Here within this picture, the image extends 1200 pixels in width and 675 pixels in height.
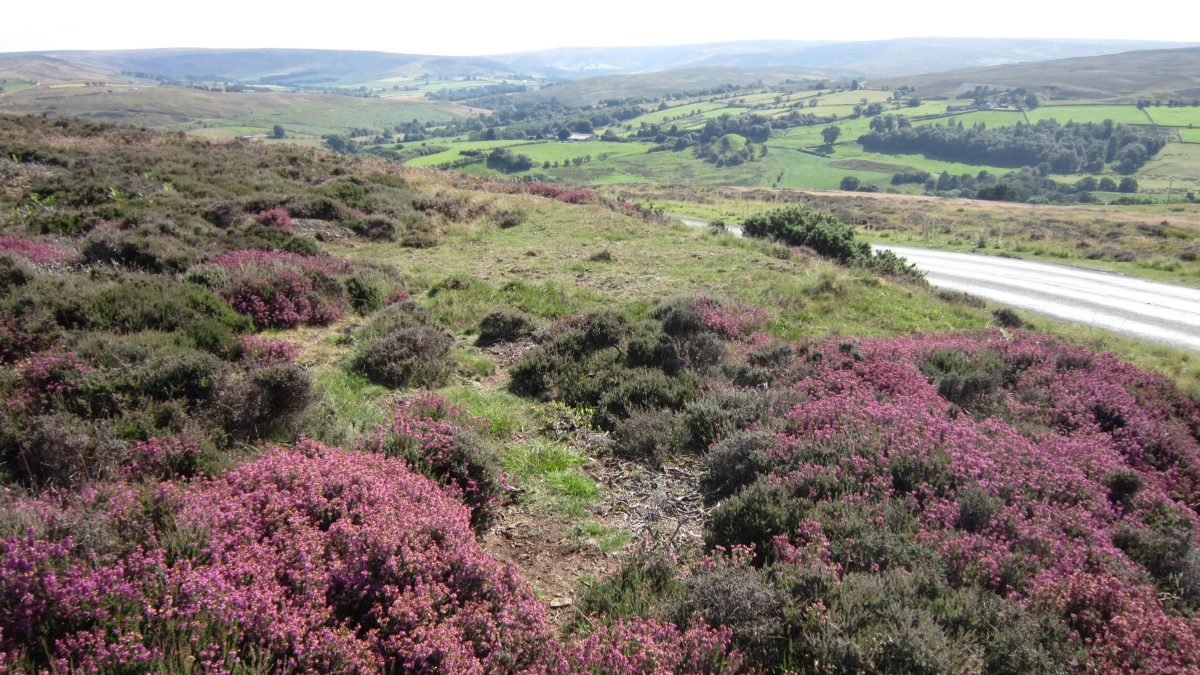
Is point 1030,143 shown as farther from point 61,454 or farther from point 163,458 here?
point 61,454

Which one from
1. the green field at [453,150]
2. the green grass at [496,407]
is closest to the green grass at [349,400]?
the green grass at [496,407]

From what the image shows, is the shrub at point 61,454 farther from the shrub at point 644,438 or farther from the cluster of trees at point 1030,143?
the cluster of trees at point 1030,143

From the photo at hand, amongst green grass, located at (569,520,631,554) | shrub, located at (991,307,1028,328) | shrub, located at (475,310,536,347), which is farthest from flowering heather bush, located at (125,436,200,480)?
shrub, located at (991,307,1028,328)

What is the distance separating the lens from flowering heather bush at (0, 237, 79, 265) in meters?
10.8

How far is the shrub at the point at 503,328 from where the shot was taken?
10.6m

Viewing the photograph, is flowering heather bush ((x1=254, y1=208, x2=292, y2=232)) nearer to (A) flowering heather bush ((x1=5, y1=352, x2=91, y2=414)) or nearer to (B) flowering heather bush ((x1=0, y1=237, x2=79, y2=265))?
(B) flowering heather bush ((x1=0, y1=237, x2=79, y2=265))

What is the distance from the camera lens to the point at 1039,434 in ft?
22.3

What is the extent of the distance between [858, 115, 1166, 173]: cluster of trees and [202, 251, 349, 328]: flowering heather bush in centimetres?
12463

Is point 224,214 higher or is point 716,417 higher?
point 224,214

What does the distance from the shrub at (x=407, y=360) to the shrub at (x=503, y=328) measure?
1679 millimetres

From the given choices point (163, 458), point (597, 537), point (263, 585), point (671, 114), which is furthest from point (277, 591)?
point (671, 114)

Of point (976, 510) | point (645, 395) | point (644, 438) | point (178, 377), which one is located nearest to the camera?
point (976, 510)

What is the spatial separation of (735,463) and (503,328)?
18.8 feet

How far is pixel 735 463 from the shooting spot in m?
6.15
